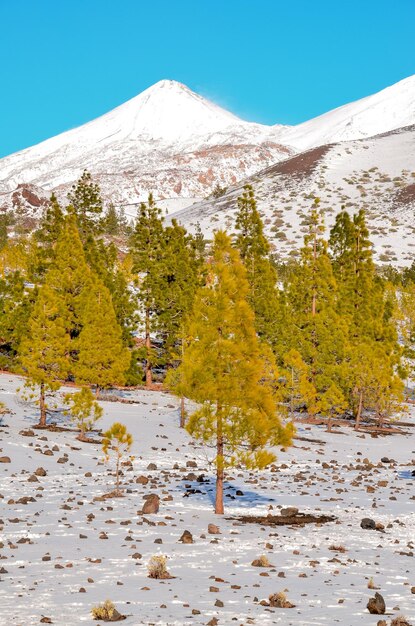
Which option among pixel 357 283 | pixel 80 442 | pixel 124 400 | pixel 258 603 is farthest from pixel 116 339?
pixel 258 603

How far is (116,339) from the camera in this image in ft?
133

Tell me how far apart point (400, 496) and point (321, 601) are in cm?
1259

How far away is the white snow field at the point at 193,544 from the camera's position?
10969 millimetres

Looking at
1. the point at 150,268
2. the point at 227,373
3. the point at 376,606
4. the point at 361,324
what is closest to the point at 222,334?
the point at 227,373

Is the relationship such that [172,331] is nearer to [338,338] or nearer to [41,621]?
[338,338]

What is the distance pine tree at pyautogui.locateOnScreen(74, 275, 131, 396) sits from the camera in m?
37.8

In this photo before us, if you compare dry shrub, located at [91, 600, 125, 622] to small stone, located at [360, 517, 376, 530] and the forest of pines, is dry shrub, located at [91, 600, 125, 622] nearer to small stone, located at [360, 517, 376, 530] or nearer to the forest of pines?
the forest of pines

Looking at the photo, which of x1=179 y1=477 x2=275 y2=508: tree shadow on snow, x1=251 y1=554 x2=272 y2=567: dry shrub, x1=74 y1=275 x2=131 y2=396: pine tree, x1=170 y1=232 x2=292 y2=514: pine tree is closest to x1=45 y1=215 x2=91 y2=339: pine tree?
x1=74 y1=275 x2=131 y2=396: pine tree

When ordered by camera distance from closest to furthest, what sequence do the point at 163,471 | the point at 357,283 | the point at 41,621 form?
1. the point at 41,621
2. the point at 163,471
3. the point at 357,283

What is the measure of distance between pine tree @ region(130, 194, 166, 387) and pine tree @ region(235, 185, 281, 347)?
6.83m

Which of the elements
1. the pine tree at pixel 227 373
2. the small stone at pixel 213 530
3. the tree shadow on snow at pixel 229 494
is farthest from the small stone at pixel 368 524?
the small stone at pixel 213 530

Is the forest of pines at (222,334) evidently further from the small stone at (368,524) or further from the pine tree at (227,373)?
the small stone at (368,524)

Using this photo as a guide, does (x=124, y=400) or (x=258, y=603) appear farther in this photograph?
(x=124, y=400)

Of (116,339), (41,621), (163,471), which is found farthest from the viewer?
(116,339)
